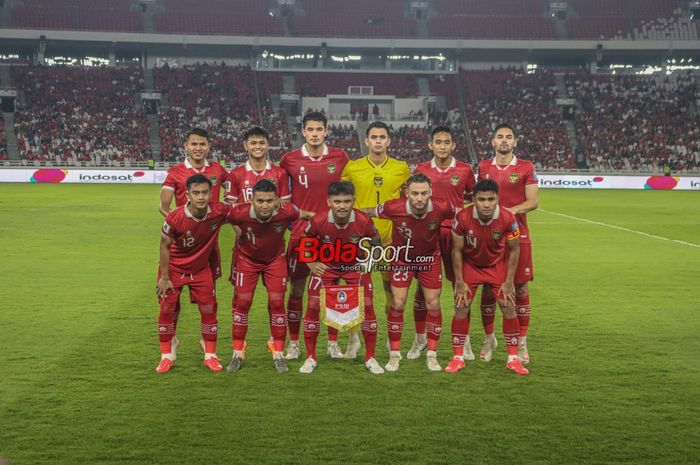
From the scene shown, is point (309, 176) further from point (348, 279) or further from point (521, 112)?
point (521, 112)

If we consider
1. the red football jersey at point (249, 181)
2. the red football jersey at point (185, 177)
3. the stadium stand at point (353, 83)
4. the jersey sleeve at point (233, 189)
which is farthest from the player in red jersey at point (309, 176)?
the stadium stand at point (353, 83)

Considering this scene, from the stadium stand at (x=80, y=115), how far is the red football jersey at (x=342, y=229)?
38.2m

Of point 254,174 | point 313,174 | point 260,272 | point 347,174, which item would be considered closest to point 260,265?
point 260,272

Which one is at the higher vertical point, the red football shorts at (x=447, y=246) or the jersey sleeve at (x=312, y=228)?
the jersey sleeve at (x=312, y=228)

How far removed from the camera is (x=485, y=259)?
6.52 metres

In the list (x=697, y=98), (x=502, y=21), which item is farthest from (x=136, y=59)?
(x=697, y=98)

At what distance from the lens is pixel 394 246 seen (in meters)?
6.64

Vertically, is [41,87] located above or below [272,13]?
below

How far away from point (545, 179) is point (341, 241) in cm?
Result: 3399

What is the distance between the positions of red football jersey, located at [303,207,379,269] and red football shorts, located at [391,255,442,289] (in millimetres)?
435

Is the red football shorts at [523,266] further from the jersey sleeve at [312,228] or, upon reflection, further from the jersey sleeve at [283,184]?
the jersey sleeve at [283,184]

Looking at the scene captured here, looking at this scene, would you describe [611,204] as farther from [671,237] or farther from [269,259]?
[269,259]

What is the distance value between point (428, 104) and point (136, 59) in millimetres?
21214

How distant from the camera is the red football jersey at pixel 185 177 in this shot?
280 inches
